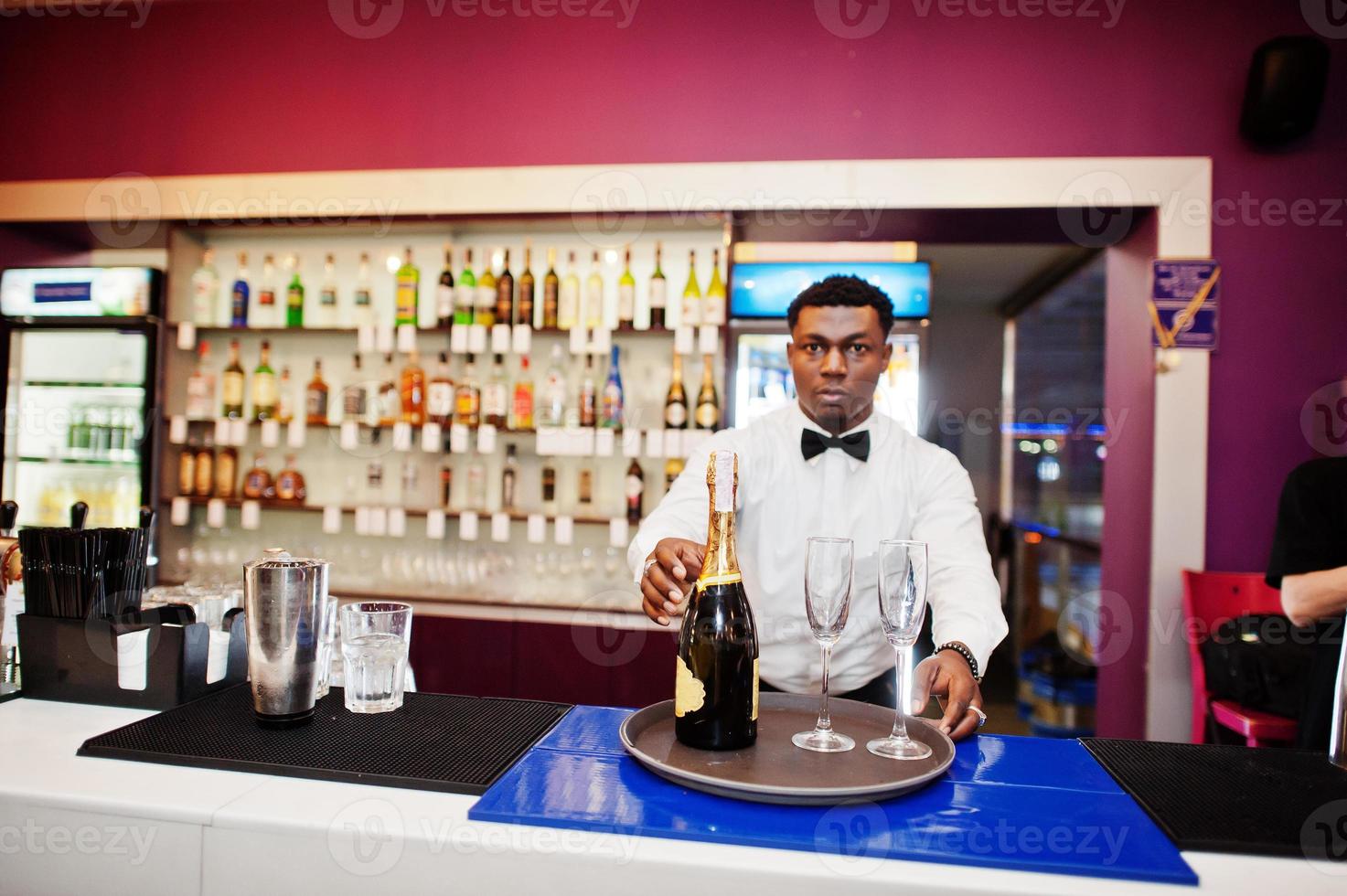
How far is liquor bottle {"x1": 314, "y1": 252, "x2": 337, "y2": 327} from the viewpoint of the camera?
3895mm

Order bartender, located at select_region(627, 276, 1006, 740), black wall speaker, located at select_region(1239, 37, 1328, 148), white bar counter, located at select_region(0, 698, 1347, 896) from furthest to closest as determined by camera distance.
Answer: black wall speaker, located at select_region(1239, 37, 1328, 148), bartender, located at select_region(627, 276, 1006, 740), white bar counter, located at select_region(0, 698, 1347, 896)

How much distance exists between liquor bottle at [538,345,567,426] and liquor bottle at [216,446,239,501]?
146cm

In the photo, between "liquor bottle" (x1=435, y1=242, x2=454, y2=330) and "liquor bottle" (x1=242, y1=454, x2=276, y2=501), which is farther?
"liquor bottle" (x1=242, y1=454, x2=276, y2=501)

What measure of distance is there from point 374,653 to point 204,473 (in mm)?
3056

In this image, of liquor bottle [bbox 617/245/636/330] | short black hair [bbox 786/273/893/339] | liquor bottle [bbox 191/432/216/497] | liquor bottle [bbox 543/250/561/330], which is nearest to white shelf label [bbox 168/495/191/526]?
liquor bottle [bbox 191/432/216/497]

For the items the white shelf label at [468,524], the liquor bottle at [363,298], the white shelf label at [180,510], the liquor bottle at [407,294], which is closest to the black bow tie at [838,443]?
the white shelf label at [468,524]

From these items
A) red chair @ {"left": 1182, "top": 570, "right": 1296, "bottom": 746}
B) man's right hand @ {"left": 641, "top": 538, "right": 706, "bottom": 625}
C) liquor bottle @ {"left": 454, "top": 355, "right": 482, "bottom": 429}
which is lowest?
red chair @ {"left": 1182, "top": 570, "right": 1296, "bottom": 746}

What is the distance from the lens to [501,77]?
11.8ft

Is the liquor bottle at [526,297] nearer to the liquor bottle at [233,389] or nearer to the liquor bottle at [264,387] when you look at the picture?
the liquor bottle at [264,387]

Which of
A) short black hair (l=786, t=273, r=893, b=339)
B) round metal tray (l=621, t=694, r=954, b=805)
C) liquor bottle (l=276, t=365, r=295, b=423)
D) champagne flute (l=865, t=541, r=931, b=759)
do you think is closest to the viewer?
round metal tray (l=621, t=694, r=954, b=805)

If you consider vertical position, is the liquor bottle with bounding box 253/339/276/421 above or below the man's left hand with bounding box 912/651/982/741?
above

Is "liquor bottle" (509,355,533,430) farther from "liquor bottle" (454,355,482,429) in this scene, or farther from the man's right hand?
the man's right hand

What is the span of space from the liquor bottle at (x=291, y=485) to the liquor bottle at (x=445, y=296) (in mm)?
963

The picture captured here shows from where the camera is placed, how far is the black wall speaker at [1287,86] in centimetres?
293
